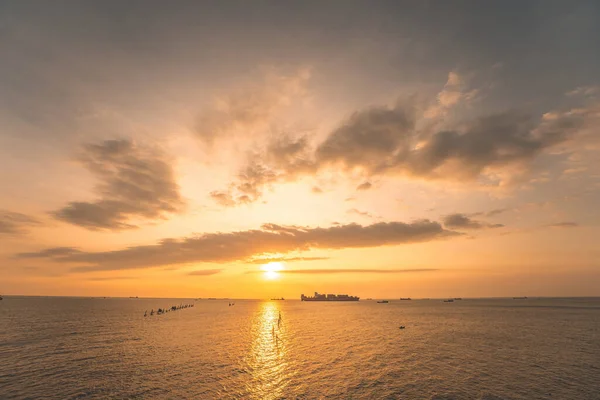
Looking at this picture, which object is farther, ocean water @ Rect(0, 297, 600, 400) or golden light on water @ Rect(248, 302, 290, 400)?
golden light on water @ Rect(248, 302, 290, 400)

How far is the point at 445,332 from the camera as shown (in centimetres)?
8981

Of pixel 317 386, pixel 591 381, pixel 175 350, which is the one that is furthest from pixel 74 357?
pixel 591 381

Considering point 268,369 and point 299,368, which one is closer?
point 268,369

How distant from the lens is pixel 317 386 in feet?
131

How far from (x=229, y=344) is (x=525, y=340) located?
7331cm

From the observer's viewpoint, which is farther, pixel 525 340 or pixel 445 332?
pixel 445 332

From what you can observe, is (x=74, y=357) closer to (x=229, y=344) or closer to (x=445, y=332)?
(x=229, y=344)

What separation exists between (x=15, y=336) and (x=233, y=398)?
78.4m

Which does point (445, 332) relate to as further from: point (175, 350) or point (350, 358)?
point (175, 350)

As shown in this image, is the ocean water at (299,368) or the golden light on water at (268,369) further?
the golden light on water at (268,369)

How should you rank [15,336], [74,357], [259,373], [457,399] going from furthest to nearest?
[15,336]
[74,357]
[259,373]
[457,399]

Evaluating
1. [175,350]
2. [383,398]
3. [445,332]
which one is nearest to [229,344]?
[175,350]

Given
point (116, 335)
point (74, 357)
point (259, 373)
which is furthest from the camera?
point (116, 335)

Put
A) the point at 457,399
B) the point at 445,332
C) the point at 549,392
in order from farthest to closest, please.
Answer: the point at 445,332 → the point at 549,392 → the point at 457,399
